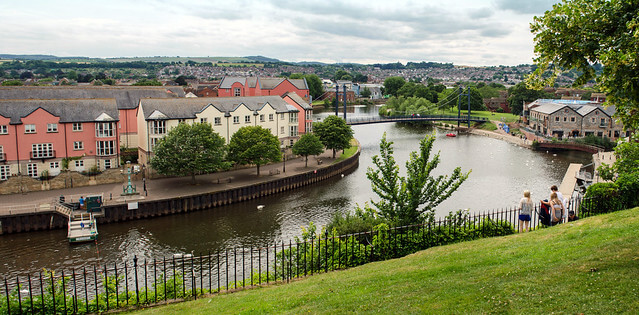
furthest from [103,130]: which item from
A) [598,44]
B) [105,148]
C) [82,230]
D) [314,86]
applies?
[314,86]

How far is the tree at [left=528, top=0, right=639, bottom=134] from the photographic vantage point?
1146 cm

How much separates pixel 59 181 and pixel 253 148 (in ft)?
52.2

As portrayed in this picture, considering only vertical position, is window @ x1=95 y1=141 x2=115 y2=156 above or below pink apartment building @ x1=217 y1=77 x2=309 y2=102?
below

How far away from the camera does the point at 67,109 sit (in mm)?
45250

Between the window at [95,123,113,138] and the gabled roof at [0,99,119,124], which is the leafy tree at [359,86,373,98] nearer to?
the gabled roof at [0,99,119,124]

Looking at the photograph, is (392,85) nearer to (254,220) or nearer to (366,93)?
(366,93)

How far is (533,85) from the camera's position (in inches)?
549

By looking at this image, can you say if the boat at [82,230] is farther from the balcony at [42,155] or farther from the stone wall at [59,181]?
the balcony at [42,155]

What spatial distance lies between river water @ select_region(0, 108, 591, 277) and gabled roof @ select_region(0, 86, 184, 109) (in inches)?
887

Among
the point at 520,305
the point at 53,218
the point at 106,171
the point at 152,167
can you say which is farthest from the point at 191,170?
the point at 520,305

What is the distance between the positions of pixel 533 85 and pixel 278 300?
877 cm

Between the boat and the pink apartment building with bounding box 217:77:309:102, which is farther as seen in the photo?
the pink apartment building with bounding box 217:77:309:102

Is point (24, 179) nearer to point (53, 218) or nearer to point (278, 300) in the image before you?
point (53, 218)

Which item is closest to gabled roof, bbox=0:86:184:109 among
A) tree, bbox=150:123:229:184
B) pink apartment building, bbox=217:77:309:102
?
tree, bbox=150:123:229:184
